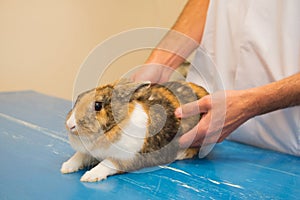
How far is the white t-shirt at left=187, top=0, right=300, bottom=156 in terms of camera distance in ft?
3.89

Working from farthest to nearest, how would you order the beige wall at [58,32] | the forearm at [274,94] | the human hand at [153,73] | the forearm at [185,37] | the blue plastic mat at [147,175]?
1. the beige wall at [58,32]
2. the forearm at [185,37]
3. the human hand at [153,73]
4. the forearm at [274,94]
5. the blue plastic mat at [147,175]

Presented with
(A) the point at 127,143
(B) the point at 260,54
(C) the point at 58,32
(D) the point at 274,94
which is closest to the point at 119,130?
(A) the point at 127,143

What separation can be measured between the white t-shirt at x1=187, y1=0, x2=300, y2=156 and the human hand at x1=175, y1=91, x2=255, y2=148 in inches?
8.7

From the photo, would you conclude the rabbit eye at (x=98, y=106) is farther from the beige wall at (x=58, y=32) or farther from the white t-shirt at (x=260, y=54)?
the beige wall at (x=58, y=32)

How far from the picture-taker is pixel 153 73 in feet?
4.50

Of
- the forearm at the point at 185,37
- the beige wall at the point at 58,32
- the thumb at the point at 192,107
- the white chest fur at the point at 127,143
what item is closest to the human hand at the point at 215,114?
the thumb at the point at 192,107

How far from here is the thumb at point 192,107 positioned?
989 millimetres

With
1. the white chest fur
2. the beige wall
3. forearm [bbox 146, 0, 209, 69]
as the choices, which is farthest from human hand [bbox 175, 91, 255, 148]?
the beige wall

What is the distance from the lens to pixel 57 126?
4.25 feet

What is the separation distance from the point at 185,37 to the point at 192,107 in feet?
1.98

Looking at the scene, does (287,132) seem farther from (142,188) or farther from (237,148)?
(142,188)

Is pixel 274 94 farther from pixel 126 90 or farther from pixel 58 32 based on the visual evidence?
pixel 58 32

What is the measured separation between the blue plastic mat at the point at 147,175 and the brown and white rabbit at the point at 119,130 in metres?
0.04

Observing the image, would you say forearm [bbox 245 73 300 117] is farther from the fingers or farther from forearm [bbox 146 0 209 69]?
forearm [bbox 146 0 209 69]
